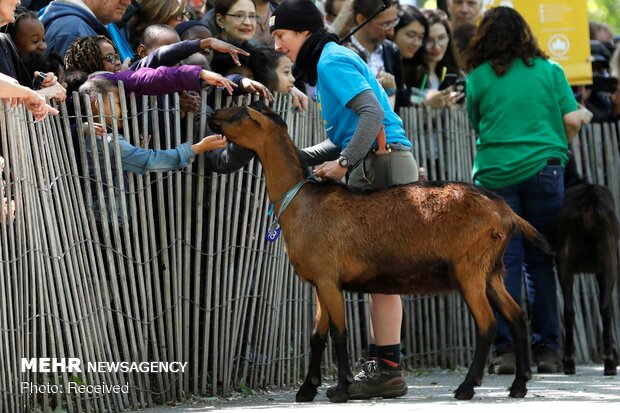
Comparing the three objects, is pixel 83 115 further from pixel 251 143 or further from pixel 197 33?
pixel 197 33

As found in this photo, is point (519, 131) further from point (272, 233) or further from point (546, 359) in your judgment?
point (272, 233)

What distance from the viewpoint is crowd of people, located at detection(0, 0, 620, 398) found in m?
7.62

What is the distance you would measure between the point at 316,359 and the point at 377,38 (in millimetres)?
4415

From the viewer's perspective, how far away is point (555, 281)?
10.3 meters

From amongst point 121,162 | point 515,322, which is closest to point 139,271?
point 121,162

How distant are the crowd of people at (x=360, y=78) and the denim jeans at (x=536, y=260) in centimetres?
1

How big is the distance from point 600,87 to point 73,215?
700cm

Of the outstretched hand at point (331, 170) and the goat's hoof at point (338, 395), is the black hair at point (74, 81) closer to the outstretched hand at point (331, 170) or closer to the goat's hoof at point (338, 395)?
the outstretched hand at point (331, 170)

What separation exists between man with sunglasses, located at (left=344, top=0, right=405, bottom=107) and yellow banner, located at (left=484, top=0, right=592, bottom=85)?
149 cm

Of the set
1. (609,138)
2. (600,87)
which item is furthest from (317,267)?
(600,87)

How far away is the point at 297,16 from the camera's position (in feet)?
25.4

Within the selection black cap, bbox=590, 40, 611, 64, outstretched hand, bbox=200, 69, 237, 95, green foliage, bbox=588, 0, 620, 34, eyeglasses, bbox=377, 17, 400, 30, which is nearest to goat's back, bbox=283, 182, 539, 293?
outstretched hand, bbox=200, 69, 237, 95

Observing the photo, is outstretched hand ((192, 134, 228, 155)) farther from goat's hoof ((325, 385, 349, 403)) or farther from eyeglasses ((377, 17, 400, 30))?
eyeglasses ((377, 17, 400, 30))

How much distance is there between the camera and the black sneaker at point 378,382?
761 cm
